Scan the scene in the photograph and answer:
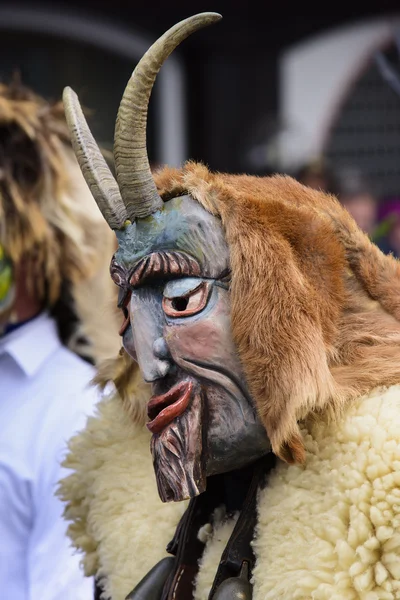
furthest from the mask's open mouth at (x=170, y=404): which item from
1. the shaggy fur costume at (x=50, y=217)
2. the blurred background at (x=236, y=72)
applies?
the blurred background at (x=236, y=72)

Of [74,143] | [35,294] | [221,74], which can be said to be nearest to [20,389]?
[35,294]


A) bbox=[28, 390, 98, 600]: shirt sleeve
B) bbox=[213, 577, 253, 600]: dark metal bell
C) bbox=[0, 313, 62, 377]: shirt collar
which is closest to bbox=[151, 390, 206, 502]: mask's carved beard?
bbox=[213, 577, 253, 600]: dark metal bell

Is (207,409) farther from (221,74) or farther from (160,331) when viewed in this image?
(221,74)

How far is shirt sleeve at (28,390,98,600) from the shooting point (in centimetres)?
147

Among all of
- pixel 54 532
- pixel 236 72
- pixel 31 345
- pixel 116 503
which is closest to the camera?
pixel 116 503

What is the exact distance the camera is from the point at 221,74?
516 cm

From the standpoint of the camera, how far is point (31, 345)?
1.80m

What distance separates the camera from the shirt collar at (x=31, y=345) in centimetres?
178

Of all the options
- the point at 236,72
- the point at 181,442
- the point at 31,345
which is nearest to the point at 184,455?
the point at 181,442

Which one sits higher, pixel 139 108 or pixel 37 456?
pixel 139 108

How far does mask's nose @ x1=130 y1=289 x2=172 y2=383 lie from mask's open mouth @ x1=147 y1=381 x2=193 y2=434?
2 centimetres

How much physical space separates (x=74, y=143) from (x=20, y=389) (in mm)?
946

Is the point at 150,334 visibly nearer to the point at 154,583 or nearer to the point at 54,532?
the point at 154,583

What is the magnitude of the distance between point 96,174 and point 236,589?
0.50 m
